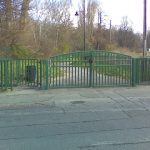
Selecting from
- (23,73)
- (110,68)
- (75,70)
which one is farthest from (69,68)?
(23,73)

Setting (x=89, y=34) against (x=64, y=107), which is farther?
(x=89, y=34)

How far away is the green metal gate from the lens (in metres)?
15.7

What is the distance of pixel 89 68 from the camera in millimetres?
15742

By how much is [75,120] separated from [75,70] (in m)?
7.30

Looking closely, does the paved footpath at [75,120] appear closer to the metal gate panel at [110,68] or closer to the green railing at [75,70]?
the green railing at [75,70]

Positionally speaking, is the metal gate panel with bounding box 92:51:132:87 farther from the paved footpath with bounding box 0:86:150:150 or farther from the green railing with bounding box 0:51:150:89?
the paved footpath with bounding box 0:86:150:150

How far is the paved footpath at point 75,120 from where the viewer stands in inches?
264

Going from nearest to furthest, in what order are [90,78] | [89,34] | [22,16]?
[90,78], [22,16], [89,34]

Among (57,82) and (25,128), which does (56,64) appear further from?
(25,128)

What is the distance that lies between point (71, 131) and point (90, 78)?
26.8 feet

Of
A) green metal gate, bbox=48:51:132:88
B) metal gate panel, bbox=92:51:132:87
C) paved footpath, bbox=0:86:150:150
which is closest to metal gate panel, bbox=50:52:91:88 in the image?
green metal gate, bbox=48:51:132:88

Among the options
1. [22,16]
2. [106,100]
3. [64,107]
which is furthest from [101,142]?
[22,16]

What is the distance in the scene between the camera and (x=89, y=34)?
64.6 m

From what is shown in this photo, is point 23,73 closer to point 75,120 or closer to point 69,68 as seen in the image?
point 69,68
